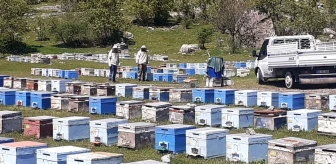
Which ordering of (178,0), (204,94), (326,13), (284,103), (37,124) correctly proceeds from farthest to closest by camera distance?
(178,0), (326,13), (204,94), (284,103), (37,124)

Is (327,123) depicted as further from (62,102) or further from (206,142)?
(62,102)

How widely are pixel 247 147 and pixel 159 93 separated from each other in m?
11.2

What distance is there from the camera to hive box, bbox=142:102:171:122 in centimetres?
1836

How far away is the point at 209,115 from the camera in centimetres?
1747

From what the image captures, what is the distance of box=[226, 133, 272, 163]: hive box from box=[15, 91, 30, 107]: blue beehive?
11.8m


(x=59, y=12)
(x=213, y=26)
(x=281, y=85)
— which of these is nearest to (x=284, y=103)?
(x=281, y=85)

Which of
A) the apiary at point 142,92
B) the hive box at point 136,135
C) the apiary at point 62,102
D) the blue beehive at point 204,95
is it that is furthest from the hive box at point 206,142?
the apiary at point 142,92

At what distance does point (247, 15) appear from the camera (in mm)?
57781

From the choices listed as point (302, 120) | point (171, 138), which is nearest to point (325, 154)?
point (171, 138)

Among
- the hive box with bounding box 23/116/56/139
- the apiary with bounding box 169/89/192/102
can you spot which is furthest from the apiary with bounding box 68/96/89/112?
the hive box with bounding box 23/116/56/139

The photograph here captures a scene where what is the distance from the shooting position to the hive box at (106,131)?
49.8 ft

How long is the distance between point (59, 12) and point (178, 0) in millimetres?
15554

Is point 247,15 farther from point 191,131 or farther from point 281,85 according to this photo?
point 191,131

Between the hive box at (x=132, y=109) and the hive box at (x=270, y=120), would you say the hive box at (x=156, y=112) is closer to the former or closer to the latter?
the hive box at (x=132, y=109)
